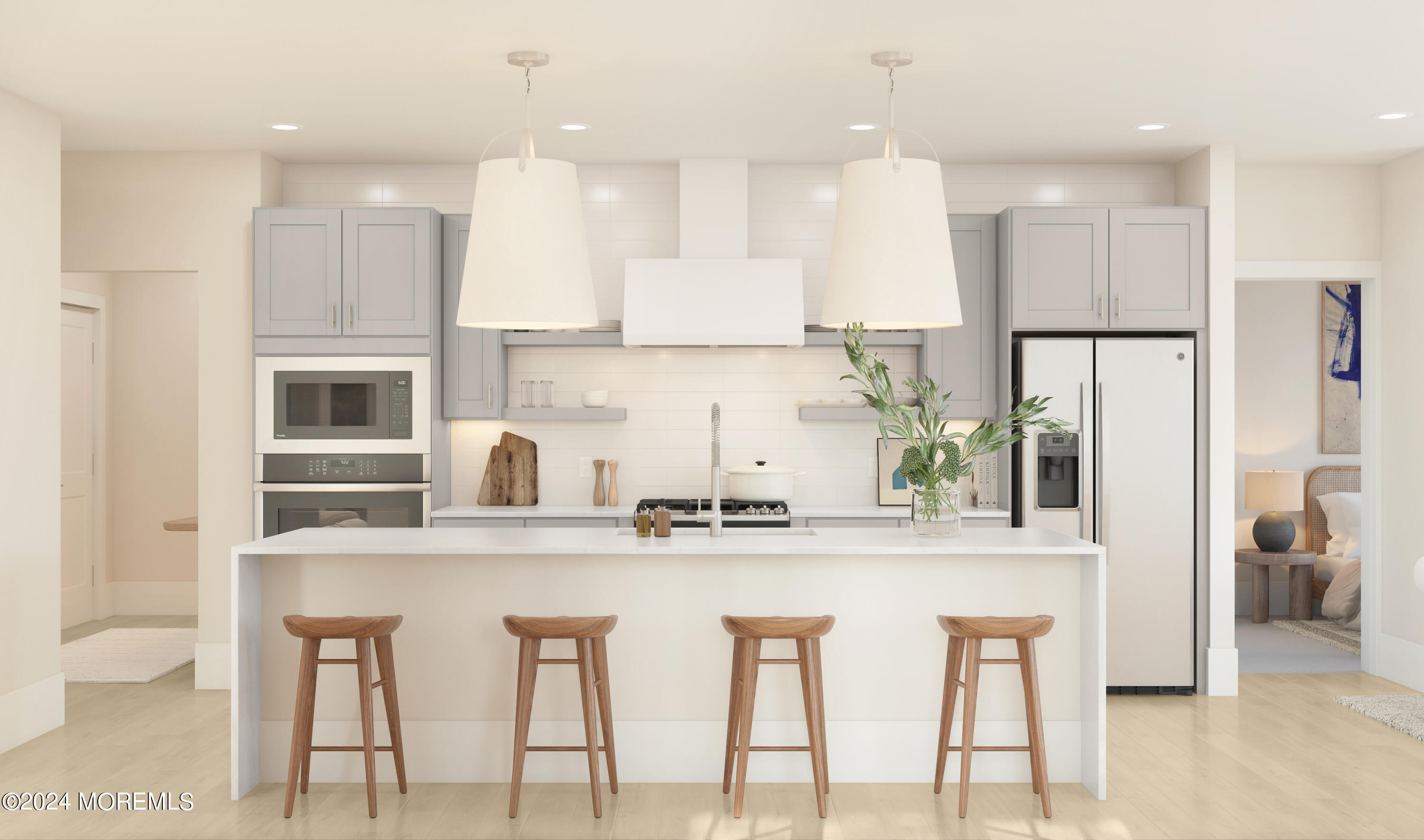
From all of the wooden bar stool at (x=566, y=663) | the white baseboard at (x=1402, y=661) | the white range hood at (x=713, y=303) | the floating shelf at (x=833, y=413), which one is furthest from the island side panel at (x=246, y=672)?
the white baseboard at (x=1402, y=661)

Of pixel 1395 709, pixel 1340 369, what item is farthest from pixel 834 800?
pixel 1340 369

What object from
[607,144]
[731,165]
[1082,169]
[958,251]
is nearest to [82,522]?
[607,144]

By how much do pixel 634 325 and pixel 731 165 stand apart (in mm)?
1067

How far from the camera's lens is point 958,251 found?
538cm

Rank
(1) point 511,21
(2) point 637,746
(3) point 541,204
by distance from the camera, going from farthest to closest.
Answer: (2) point 637,746, (1) point 511,21, (3) point 541,204

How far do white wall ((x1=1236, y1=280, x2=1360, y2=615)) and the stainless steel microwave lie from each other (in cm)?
548

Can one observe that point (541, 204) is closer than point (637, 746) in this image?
Yes

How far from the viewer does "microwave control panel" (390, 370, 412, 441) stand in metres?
5.23

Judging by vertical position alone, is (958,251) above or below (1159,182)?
below

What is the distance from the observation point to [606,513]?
5.25m

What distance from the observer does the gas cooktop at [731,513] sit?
5.07 meters

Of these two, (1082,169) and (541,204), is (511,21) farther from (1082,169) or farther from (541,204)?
(1082,169)

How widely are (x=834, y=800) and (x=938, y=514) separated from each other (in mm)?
1097

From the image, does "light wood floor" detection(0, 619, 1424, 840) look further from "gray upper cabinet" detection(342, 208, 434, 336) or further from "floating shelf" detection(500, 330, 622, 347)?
"floating shelf" detection(500, 330, 622, 347)
